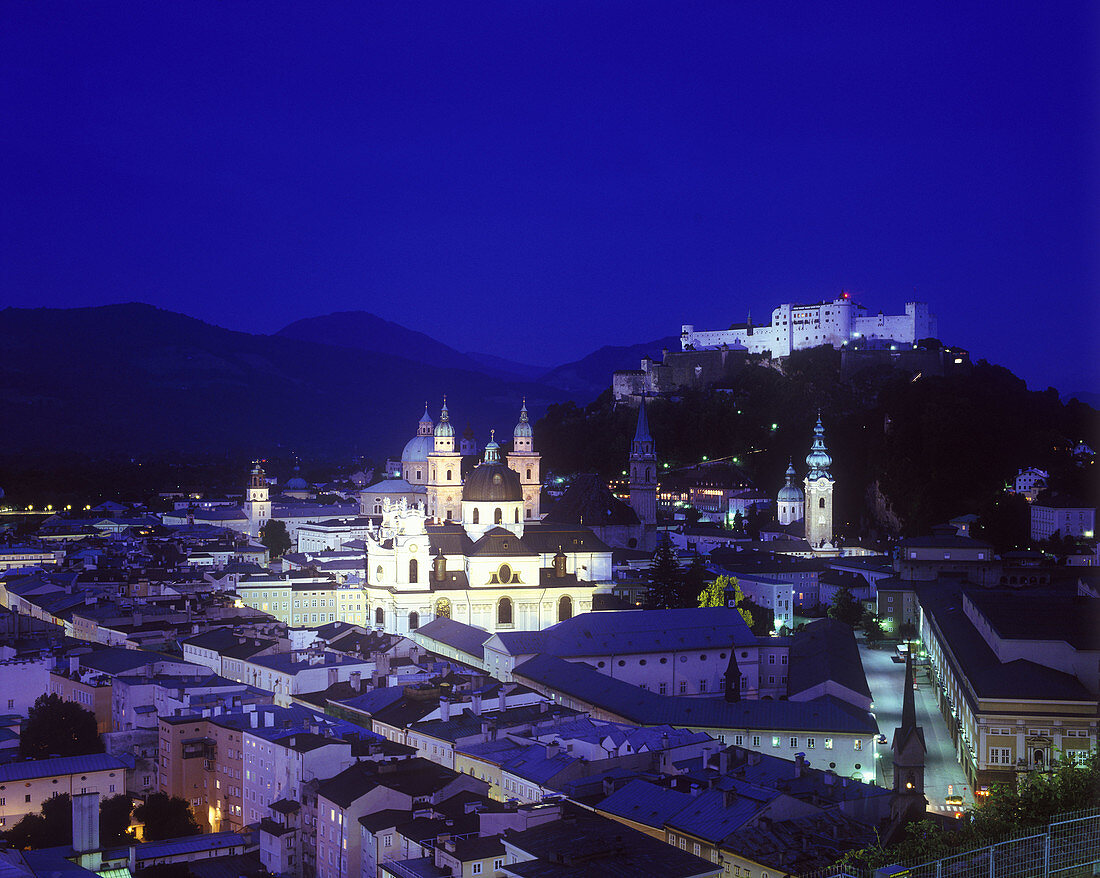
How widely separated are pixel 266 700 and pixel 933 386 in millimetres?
43668

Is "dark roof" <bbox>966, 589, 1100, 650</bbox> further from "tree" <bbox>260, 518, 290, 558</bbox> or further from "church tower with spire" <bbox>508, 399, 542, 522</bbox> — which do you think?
"tree" <bbox>260, 518, 290, 558</bbox>

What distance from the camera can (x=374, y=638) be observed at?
36156mm

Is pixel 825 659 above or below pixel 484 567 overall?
below

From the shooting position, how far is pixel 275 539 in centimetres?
6688

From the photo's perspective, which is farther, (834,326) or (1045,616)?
(834,326)

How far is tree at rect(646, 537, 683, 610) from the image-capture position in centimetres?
4262

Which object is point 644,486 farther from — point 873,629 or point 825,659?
point 825,659

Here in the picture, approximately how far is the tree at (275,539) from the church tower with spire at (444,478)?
1833 cm

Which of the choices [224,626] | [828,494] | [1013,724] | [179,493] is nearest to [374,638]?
[224,626]

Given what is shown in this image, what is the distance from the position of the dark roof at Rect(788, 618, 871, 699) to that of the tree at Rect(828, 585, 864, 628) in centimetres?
507

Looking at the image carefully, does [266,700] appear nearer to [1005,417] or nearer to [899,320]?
[1005,417]

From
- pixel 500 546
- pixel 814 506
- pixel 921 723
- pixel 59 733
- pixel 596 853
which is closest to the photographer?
pixel 596 853

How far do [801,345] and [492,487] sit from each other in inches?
1417

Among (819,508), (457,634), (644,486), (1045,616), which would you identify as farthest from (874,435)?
(1045,616)
